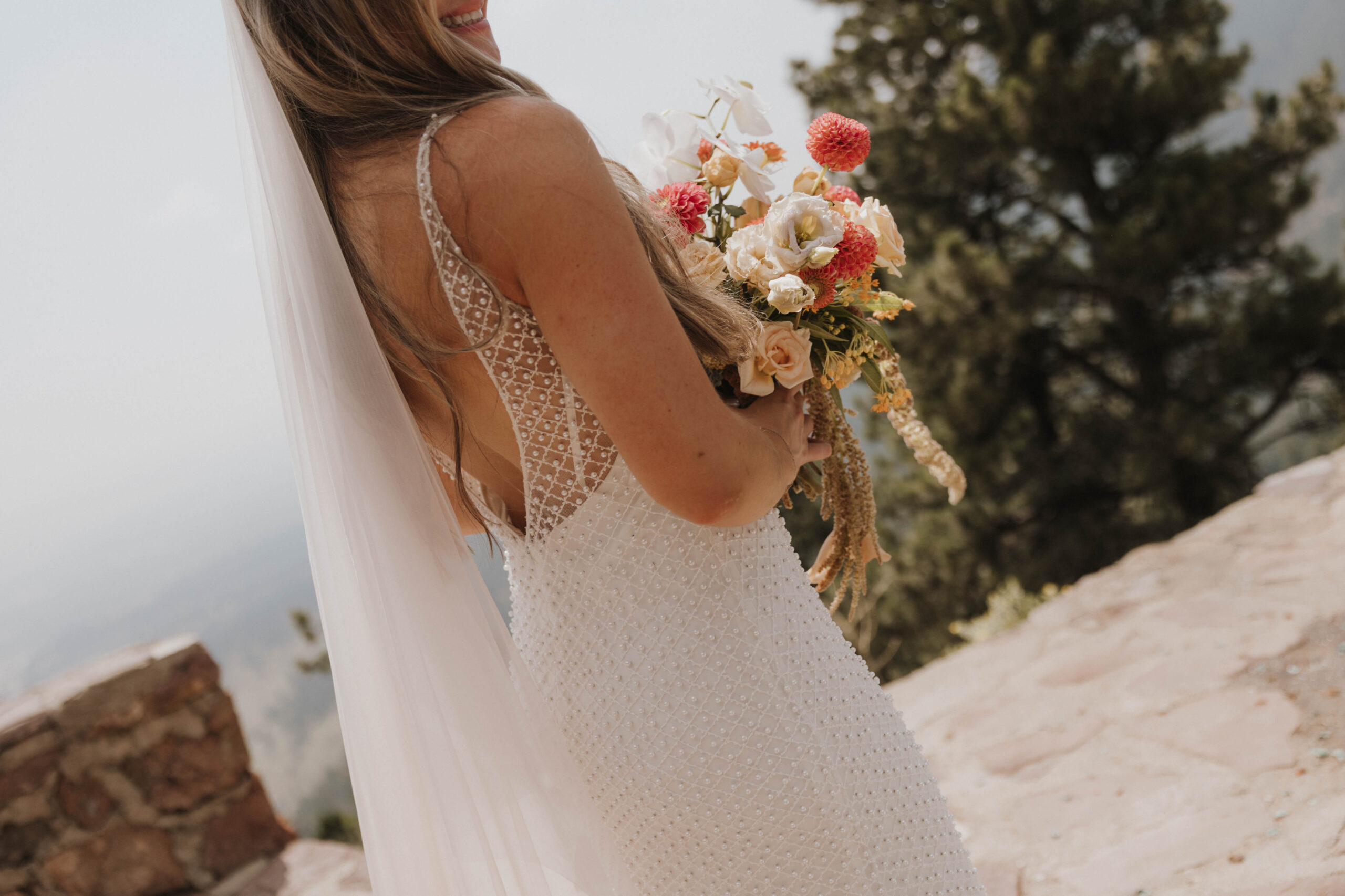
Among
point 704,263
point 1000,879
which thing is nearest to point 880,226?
point 704,263

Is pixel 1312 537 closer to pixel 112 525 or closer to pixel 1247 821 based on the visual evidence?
pixel 1247 821

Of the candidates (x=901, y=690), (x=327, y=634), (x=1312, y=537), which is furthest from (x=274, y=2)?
(x=1312, y=537)

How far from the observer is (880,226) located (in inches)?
56.1

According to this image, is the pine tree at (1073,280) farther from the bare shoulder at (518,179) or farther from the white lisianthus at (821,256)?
the bare shoulder at (518,179)

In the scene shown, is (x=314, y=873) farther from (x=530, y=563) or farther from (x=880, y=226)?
(x=880, y=226)

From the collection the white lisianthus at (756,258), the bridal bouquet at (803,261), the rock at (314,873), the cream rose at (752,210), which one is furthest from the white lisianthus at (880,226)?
the rock at (314,873)

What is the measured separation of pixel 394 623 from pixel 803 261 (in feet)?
2.48

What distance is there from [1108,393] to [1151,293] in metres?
1.87

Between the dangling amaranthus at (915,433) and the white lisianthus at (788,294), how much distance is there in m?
0.38

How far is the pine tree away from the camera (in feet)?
28.3

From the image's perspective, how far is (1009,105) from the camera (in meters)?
8.67

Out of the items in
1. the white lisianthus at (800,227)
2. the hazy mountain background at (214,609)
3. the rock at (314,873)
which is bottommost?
the hazy mountain background at (214,609)

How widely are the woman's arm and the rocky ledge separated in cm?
193

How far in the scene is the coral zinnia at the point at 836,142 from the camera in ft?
4.69
